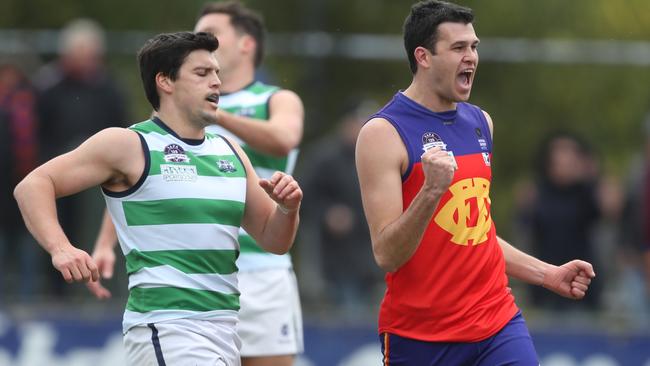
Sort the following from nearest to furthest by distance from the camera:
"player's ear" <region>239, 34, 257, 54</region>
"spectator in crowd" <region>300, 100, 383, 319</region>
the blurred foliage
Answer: "player's ear" <region>239, 34, 257, 54</region>
"spectator in crowd" <region>300, 100, 383, 319</region>
the blurred foliage

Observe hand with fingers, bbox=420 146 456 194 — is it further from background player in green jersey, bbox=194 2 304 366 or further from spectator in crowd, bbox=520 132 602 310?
spectator in crowd, bbox=520 132 602 310

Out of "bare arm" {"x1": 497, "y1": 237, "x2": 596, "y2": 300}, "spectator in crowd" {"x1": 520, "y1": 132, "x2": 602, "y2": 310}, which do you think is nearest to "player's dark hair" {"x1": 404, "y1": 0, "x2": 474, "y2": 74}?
"bare arm" {"x1": 497, "y1": 237, "x2": 596, "y2": 300}

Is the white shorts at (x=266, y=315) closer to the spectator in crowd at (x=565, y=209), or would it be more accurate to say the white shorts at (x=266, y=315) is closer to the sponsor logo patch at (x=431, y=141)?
the sponsor logo patch at (x=431, y=141)

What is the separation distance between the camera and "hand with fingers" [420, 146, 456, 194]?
18.5ft

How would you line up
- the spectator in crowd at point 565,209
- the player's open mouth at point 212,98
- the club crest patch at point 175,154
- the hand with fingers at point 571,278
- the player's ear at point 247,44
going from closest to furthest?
the club crest patch at point 175,154
the player's open mouth at point 212,98
the hand with fingers at point 571,278
the player's ear at point 247,44
the spectator in crowd at point 565,209

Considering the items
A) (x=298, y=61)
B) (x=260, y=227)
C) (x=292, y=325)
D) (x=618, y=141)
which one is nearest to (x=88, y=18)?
(x=298, y=61)

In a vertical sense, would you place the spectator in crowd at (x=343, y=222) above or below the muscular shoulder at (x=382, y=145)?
below

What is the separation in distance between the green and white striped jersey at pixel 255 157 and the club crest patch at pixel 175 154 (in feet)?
5.16

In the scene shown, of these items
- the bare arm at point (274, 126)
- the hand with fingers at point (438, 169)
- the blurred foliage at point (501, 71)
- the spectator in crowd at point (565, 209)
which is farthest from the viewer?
the blurred foliage at point (501, 71)

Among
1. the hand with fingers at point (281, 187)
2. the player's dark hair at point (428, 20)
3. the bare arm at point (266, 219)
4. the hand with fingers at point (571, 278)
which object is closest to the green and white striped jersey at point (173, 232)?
the bare arm at point (266, 219)

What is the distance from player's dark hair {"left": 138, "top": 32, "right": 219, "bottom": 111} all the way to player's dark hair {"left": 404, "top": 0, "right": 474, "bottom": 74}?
0.95 meters

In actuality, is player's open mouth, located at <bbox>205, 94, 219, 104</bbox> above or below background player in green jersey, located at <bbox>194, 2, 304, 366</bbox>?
above

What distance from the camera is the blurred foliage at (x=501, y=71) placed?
46.0 feet

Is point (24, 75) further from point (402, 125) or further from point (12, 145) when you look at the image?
point (402, 125)
